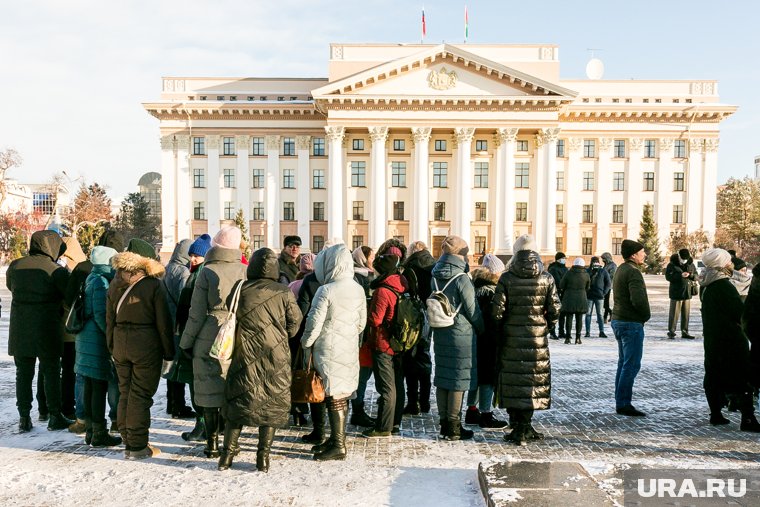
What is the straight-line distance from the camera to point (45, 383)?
693 cm

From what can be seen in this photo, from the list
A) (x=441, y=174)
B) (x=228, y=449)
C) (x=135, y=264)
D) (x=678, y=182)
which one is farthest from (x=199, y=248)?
(x=678, y=182)

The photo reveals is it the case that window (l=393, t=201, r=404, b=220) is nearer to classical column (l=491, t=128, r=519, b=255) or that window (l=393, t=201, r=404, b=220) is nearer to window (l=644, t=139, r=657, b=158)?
classical column (l=491, t=128, r=519, b=255)

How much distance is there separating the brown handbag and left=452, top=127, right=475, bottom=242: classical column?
4020 centimetres

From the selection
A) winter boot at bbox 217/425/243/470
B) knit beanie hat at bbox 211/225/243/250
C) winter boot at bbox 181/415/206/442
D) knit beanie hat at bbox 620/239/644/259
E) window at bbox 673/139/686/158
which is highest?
window at bbox 673/139/686/158

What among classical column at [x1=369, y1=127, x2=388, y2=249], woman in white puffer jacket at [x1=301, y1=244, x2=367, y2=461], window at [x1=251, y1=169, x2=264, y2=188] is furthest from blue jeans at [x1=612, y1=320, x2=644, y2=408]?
window at [x1=251, y1=169, x2=264, y2=188]

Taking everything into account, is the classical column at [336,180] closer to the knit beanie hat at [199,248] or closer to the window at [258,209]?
the window at [258,209]

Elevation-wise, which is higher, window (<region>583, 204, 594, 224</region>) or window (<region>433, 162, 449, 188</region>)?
window (<region>433, 162, 449, 188</region>)

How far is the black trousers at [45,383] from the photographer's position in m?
6.86

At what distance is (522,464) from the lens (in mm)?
5137

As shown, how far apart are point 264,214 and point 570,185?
1030 inches

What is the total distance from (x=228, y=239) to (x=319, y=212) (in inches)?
1824

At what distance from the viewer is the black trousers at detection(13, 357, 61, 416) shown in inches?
270

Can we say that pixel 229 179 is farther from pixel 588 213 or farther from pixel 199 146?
pixel 588 213

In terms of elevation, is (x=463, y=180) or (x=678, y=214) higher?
(x=463, y=180)
